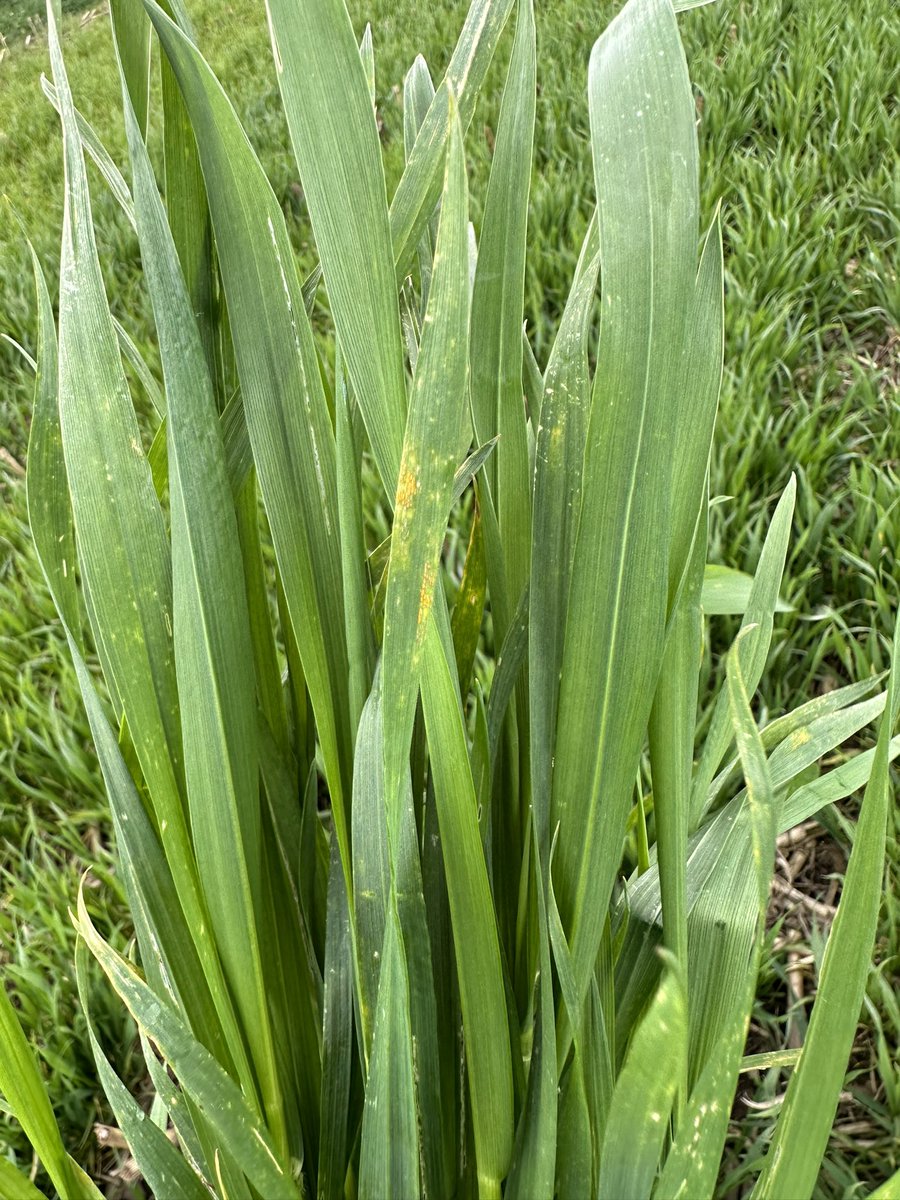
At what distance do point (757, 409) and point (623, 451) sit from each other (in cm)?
105

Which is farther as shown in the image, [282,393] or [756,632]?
[756,632]

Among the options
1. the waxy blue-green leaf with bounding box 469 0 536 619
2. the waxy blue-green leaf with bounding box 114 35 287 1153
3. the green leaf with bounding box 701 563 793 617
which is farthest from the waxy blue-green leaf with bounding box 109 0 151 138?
the green leaf with bounding box 701 563 793 617

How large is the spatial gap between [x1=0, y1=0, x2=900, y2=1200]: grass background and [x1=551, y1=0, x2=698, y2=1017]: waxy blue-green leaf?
0.95 feet

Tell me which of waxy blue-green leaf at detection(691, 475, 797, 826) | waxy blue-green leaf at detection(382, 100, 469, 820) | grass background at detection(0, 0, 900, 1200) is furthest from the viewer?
grass background at detection(0, 0, 900, 1200)

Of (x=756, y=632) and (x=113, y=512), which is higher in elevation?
(x=113, y=512)

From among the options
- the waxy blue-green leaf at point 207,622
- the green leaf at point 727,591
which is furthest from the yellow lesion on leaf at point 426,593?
the green leaf at point 727,591

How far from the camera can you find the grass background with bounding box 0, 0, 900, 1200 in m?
0.80

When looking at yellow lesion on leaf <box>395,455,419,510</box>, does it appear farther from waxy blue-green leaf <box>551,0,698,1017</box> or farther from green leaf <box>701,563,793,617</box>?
green leaf <box>701,563,793,617</box>

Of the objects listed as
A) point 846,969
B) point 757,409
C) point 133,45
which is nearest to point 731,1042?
point 846,969

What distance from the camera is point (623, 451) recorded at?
0.32 meters

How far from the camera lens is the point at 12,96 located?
10.4 ft

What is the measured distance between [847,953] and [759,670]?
236 mm

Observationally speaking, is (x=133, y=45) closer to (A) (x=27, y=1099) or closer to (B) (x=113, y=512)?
(B) (x=113, y=512)

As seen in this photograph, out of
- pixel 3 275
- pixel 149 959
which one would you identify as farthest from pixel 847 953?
pixel 3 275
